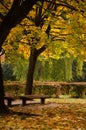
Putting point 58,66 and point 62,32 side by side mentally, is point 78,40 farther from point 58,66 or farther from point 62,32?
point 58,66

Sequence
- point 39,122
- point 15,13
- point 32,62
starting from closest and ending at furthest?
point 39,122 → point 15,13 → point 32,62

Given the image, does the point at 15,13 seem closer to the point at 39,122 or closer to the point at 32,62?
the point at 39,122

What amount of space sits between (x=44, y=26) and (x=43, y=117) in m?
11.5

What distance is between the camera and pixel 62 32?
24062 mm

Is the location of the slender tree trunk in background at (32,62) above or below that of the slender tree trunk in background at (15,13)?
below

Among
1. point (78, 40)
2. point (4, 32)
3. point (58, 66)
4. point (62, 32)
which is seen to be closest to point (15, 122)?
point (4, 32)

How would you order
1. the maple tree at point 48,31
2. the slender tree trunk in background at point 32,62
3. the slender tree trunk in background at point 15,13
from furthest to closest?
1. the slender tree trunk in background at point 32,62
2. the maple tree at point 48,31
3. the slender tree trunk in background at point 15,13

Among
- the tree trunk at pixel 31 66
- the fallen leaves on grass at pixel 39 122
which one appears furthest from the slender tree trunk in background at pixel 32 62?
the fallen leaves on grass at pixel 39 122

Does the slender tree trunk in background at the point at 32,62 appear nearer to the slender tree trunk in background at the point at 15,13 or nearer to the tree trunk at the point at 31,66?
the tree trunk at the point at 31,66

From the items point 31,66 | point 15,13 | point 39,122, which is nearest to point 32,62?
point 31,66

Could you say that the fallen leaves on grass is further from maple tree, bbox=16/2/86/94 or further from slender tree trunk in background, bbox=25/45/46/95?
slender tree trunk in background, bbox=25/45/46/95

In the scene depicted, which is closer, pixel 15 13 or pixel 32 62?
pixel 15 13

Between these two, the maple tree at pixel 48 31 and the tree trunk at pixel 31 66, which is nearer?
the maple tree at pixel 48 31

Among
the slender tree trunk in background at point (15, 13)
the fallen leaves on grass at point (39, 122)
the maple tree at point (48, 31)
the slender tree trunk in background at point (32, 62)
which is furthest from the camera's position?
the slender tree trunk in background at point (32, 62)
